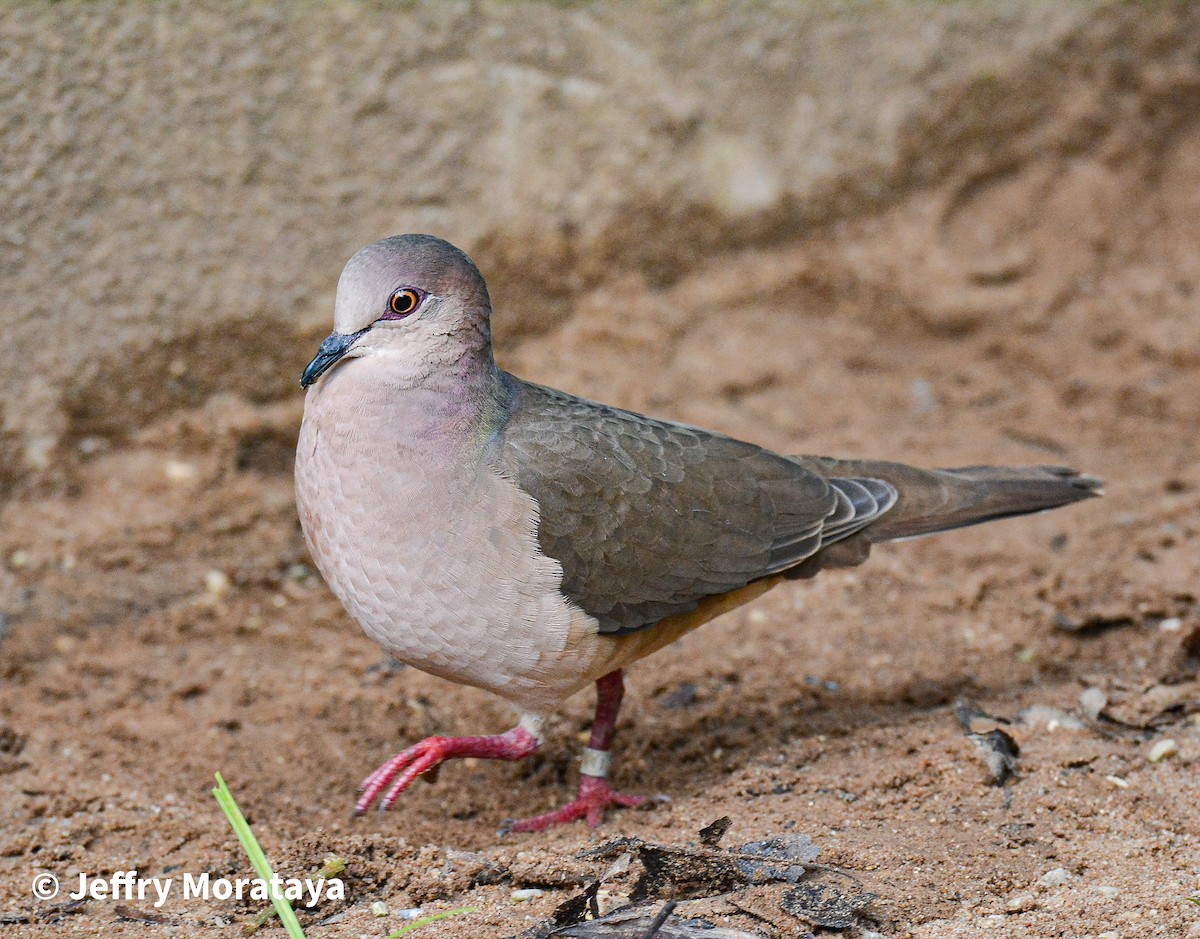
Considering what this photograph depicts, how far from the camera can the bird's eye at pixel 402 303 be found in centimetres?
346

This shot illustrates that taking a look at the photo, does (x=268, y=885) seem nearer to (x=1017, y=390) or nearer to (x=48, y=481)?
(x=48, y=481)

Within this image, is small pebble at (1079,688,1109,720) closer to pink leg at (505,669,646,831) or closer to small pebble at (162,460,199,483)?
pink leg at (505,669,646,831)

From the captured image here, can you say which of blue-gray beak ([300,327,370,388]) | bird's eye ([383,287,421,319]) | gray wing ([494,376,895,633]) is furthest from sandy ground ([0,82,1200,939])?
bird's eye ([383,287,421,319])

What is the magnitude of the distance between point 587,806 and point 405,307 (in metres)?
1.62

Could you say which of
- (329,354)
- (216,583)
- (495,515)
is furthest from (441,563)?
(216,583)

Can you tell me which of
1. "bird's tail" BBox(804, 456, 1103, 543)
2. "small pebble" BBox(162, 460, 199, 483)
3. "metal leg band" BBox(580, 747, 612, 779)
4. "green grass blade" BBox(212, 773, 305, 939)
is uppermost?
"small pebble" BBox(162, 460, 199, 483)

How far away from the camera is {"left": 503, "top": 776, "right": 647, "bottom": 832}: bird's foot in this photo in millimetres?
3869

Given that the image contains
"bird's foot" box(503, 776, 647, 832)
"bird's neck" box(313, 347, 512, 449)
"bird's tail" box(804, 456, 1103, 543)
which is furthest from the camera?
"bird's tail" box(804, 456, 1103, 543)

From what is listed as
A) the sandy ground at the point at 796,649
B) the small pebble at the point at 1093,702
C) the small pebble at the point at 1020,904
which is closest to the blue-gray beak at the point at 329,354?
the sandy ground at the point at 796,649

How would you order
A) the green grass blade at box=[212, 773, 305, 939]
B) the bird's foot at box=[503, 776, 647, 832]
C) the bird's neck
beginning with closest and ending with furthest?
the green grass blade at box=[212, 773, 305, 939]
the bird's neck
the bird's foot at box=[503, 776, 647, 832]

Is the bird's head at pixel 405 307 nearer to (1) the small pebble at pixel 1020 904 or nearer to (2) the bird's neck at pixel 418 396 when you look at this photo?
(2) the bird's neck at pixel 418 396

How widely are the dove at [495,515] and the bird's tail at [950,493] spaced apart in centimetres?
29

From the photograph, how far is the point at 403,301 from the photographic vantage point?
11.4 feet

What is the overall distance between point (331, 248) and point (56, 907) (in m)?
2.72
